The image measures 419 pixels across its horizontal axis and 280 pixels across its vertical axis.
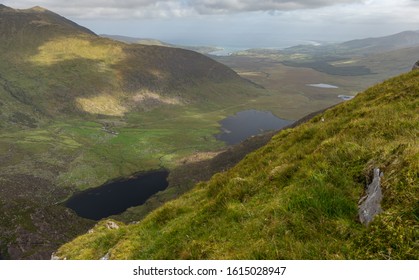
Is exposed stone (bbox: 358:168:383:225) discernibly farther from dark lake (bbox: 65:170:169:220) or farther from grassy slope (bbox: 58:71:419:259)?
dark lake (bbox: 65:170:169:220)

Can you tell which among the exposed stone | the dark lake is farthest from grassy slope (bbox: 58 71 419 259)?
the dark lake

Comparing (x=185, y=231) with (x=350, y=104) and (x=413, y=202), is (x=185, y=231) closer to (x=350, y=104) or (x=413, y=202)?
(x=413, y=202)

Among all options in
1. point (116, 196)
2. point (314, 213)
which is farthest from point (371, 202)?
point (116, 196)

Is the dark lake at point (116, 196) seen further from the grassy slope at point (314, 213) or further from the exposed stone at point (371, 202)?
the exposed stone at point (371, 202)

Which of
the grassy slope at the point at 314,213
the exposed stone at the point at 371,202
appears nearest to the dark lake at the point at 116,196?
the grassy slope at the point at 314,213

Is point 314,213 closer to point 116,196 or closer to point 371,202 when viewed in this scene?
point 371,202
